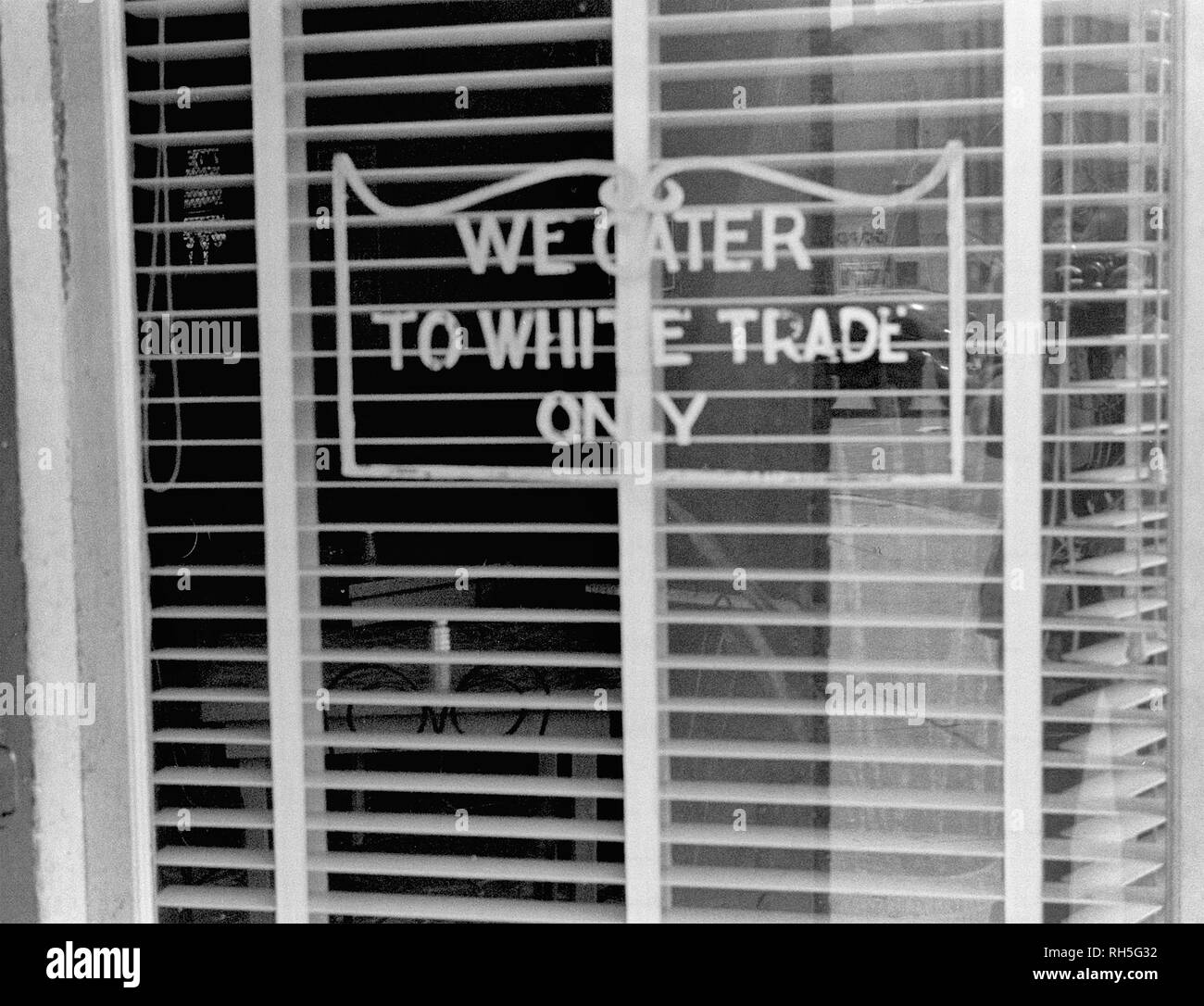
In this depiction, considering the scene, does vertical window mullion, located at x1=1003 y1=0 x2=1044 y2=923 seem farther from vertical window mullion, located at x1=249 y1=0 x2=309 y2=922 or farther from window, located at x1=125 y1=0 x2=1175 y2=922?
vertical window mullion, located at x1=249 y1=0 x2=309 y2=922

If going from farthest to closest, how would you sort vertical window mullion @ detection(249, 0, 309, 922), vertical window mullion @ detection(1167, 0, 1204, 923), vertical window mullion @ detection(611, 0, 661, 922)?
vertical window mullion @ detection(249, 0, 309, 922) → vertical window mullion @ detection(611, 0, 661, 922) → vertical window mullion @ detection(1167, 0, 1204, 923)

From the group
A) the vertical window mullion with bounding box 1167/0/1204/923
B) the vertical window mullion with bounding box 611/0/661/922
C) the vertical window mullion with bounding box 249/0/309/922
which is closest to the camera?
the vertical window mullion with bounding box 1167/0/1204/923

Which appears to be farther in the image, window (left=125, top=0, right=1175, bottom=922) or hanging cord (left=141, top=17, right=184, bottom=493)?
hanging cord (left=141, top=17, right=184, bottom=493)

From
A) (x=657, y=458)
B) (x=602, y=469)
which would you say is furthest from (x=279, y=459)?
(x=657, y=458)

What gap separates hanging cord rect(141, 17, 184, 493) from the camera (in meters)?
3.21

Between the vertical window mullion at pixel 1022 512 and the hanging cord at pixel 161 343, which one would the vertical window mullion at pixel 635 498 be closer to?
the vertical window mullion at pixel 1022 512

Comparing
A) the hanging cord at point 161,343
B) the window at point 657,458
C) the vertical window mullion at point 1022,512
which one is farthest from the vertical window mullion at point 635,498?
the hanging cord at point 161,343

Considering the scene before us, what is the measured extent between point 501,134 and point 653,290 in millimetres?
547

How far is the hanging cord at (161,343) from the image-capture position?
126 inches

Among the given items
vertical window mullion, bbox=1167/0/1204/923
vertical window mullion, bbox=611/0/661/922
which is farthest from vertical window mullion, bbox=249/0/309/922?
vertical window mullion, bbox=1167/0/1204/923

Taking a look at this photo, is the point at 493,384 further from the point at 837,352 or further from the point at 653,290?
the point at 837,352

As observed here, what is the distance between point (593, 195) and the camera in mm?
3021

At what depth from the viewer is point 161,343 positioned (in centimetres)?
321

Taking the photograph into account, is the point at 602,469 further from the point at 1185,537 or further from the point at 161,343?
the point at 1185,537
